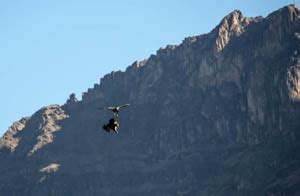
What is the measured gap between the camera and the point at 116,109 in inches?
5640

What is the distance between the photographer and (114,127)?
146500 millimetres

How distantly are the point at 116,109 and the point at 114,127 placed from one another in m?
4.06
